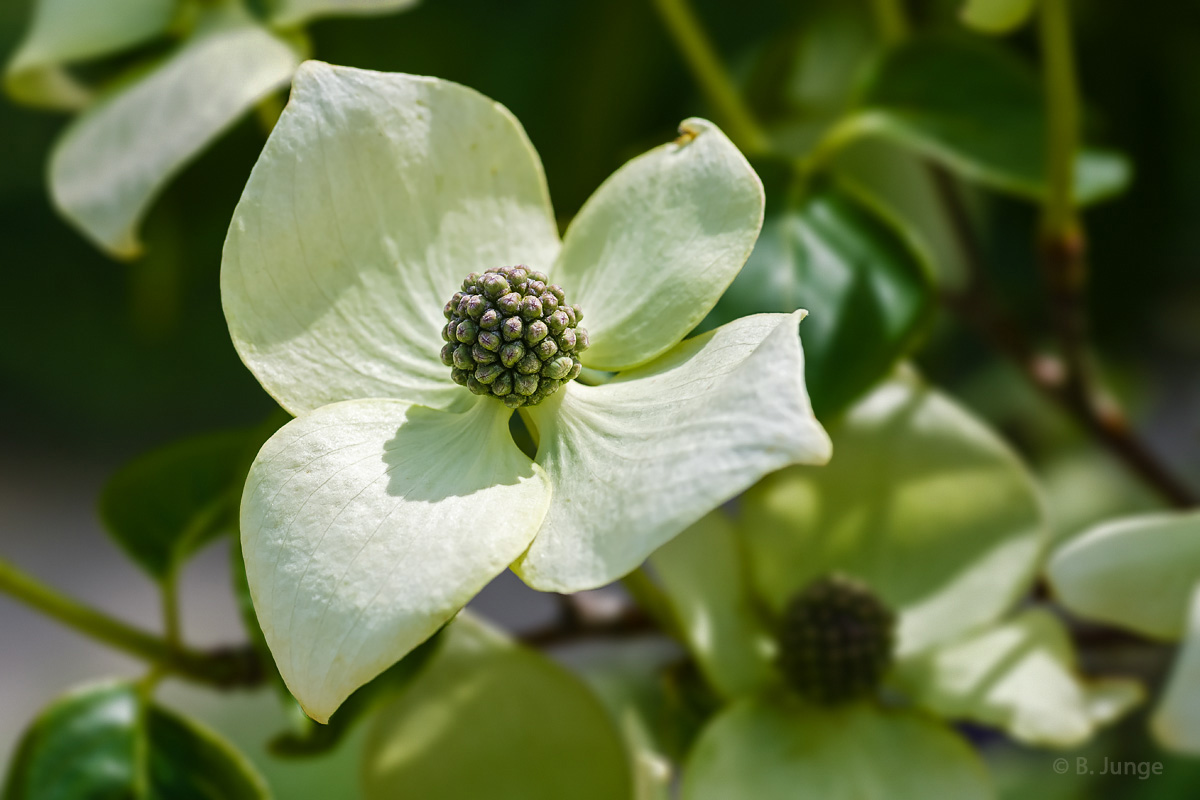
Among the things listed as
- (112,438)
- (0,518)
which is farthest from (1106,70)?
(0,518)

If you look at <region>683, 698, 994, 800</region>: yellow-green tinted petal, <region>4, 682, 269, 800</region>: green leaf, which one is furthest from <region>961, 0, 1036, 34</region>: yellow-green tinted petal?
<region>4, 682, 269, 800</region>: green leaf

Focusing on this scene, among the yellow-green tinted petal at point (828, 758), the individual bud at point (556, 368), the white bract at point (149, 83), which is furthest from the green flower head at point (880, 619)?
the white bract at point (149, 83)

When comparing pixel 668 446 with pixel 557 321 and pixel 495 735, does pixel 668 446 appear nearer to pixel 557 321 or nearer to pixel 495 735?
pixel 557 321

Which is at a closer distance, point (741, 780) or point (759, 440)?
point (759, 440)

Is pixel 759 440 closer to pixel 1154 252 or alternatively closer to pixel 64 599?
pixel 64 599

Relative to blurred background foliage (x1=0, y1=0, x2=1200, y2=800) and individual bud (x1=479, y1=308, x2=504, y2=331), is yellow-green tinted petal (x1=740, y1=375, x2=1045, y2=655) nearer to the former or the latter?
blurred background foliage (x1=0, y1=0, x2=1200, y2=800)
